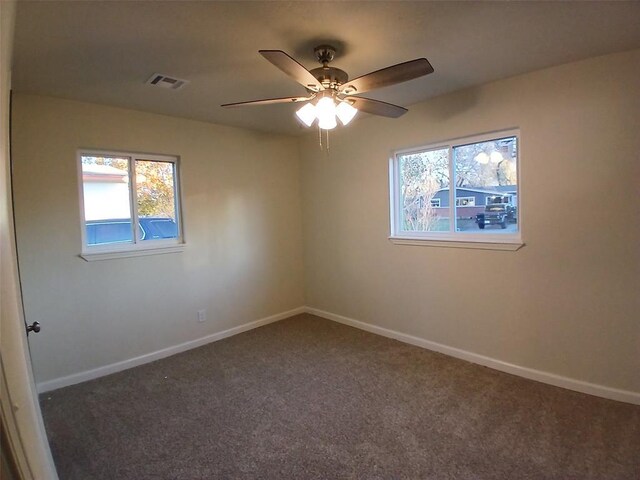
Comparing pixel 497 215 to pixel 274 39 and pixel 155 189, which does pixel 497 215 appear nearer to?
pixel 274 39

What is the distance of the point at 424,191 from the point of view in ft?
11.4

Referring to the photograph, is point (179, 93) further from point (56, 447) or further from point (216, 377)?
point (56, 447)

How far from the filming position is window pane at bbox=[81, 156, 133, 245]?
3.04 meters

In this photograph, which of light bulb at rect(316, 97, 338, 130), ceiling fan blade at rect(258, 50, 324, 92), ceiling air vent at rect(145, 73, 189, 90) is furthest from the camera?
Answer: ceiling air vent at rect(145, 73, 189, 90)

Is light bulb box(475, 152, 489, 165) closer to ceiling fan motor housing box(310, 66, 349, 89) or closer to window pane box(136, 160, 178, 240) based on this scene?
ceiling fan motor housing box(310, 66, 349, 89)

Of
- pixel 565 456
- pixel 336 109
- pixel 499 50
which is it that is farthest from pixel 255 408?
pixel 499 50

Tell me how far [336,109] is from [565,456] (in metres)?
2.37

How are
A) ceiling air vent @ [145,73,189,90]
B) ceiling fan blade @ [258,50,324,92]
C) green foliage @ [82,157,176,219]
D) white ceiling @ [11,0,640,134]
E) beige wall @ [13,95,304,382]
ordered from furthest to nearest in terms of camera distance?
1. green foliage @ [82,157,176,219]
2. beige wall @ [13,95,304,382]
3. ceiling air vent @ [145,73,189,90]
4. white ceiling @ [11,0,640,134]
5. ceiling fan blade @ [258,50,324,92]

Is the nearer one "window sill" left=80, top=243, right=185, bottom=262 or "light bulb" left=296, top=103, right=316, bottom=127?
"light bulb" left=296, top=103, right=316, bottom=127

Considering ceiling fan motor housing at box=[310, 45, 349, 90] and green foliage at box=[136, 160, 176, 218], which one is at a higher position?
ceiling fan motor housing at box=[310, 45, 349, 90]

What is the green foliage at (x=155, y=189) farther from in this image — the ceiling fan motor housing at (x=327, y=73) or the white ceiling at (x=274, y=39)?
the ceiling fan motor housing at (x=327, y=73)

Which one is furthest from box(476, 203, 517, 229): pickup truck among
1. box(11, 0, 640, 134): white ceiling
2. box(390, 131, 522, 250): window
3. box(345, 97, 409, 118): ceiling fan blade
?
box(345, 97, 409, 118): ceiling fan blade

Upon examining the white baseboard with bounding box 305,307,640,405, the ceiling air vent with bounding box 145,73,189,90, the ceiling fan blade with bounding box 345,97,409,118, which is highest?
the ceiling air vent with bounding box 145,73,189,90

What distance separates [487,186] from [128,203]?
328 cm
